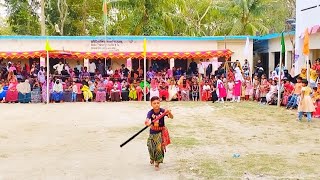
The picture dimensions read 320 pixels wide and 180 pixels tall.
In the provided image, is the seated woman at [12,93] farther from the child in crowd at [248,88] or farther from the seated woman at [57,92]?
the child in crowd at [248,88]

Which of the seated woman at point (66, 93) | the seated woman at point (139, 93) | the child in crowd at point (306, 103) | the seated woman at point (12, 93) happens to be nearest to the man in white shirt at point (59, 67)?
Answer: the seated woman at point (66, 93)

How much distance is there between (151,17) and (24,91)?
10.2 m

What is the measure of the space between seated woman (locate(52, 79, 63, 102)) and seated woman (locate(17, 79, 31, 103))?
3.21 feet

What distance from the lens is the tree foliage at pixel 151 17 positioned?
2731 centimetres

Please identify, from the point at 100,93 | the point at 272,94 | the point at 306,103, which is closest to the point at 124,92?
the point at 100,93

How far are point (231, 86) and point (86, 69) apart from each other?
21.1ft

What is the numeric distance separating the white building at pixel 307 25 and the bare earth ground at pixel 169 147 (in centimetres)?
353

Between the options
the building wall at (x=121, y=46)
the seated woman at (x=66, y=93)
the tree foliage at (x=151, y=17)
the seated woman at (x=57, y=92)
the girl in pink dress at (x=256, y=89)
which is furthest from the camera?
the tree foliage at (x=151, y=17)

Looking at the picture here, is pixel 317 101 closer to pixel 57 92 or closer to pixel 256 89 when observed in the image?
pixel 256 89

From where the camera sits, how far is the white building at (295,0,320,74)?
17422 mm

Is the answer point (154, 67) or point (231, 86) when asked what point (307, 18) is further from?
point (154, 67)

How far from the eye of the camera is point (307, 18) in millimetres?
18156

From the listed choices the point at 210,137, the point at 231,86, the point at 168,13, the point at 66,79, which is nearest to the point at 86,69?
the point at 66,79

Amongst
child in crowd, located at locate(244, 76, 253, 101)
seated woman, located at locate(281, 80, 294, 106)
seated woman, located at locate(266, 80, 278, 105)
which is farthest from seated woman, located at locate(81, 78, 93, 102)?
seated woman, located at locate(281, 80, 294, 106)
